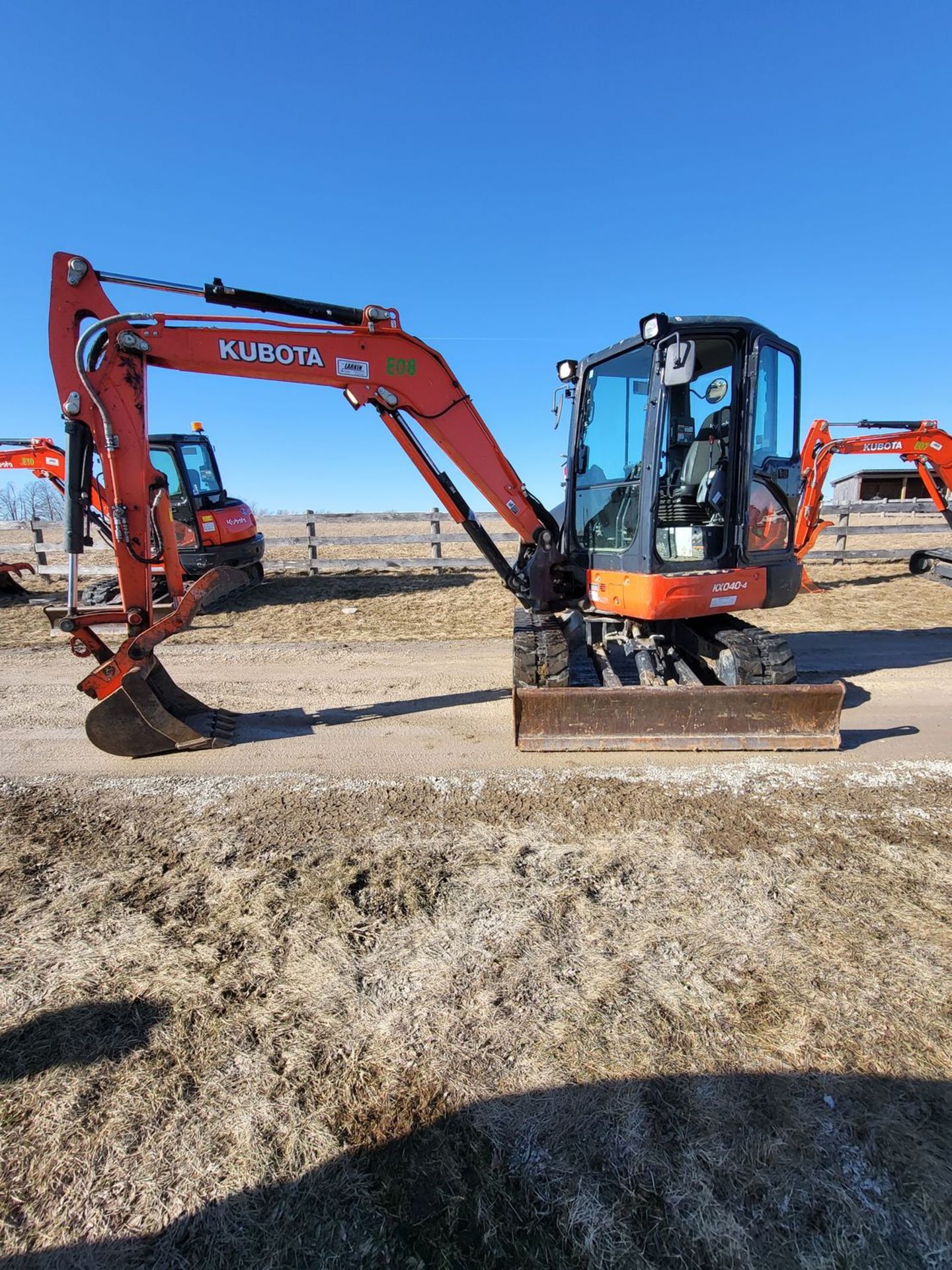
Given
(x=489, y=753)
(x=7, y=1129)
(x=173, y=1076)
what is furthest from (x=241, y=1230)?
(x=489, y=753)

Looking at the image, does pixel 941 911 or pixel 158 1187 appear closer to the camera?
pixel 158 1187

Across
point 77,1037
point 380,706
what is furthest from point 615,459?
point 77,1037

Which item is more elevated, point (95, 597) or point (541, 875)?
point (95, 597)

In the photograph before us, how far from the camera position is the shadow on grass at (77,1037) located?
2133 mm

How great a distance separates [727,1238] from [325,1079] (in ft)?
4.02

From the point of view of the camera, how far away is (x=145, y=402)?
471cm

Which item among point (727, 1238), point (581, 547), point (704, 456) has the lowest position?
point (727, 1238)

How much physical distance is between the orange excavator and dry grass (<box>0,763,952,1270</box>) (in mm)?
10101

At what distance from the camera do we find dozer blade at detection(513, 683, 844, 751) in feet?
15.5

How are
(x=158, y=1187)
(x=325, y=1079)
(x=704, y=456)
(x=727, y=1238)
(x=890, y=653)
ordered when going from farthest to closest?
(x=890, y=653), (x=704, y=456), (x=325, y=1079), (x=158, y=1187), (x=727, y=1238)

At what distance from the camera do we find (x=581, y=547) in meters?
6.04

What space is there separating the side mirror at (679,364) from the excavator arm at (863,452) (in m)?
8.37

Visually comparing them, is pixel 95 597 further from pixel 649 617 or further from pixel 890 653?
pixel 890 653

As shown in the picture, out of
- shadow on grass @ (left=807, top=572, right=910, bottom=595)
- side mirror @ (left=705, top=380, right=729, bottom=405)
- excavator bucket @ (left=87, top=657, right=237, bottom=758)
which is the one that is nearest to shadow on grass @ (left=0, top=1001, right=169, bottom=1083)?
excavator bucket @ (left=87, top=657, right=237, bottom=758)
